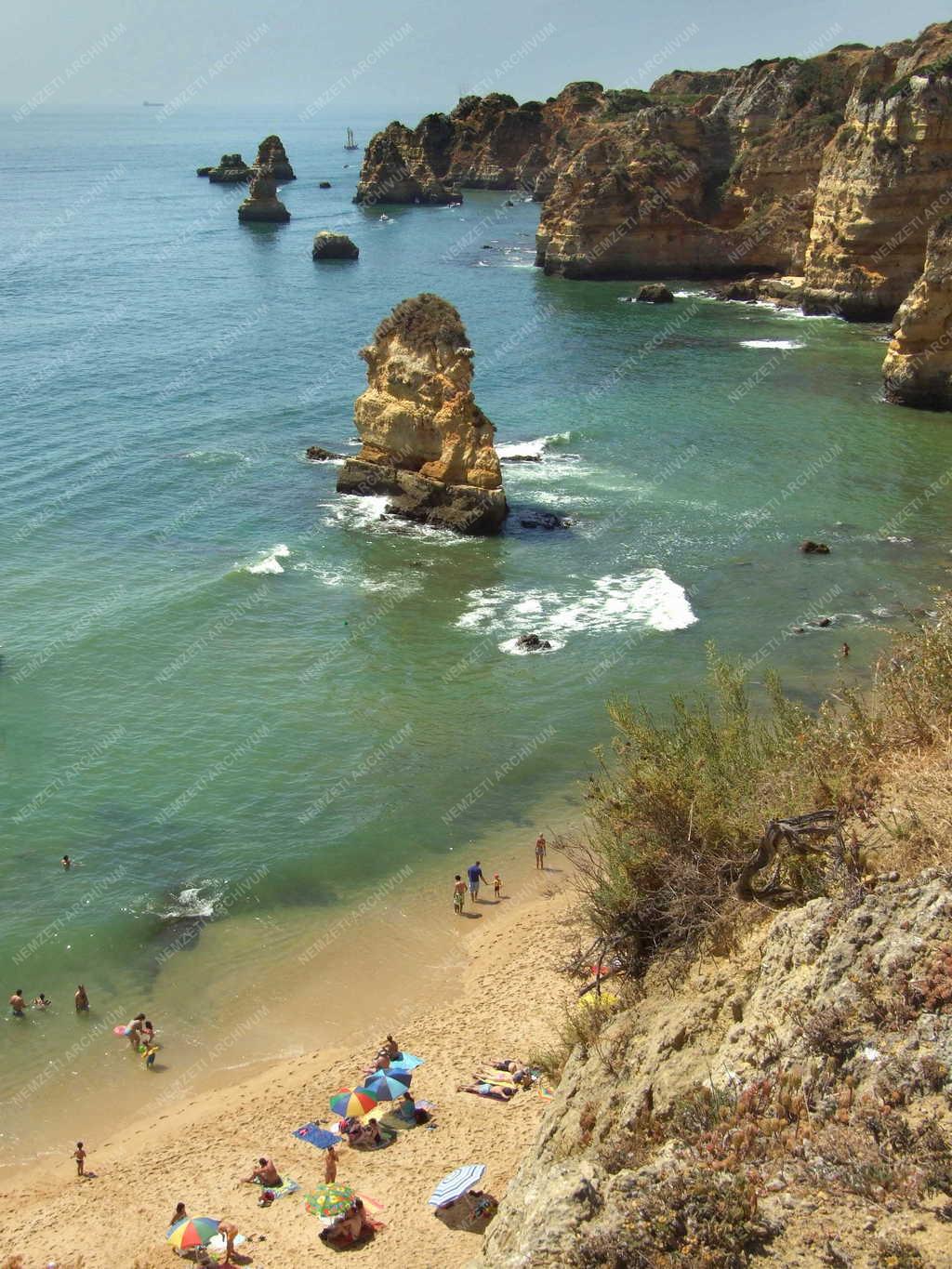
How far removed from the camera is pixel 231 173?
169 metres

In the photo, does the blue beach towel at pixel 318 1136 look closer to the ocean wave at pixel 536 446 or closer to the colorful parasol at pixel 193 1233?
the colorful parasol at pixel 193 1233

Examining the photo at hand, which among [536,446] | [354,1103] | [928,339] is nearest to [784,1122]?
[354,1103]

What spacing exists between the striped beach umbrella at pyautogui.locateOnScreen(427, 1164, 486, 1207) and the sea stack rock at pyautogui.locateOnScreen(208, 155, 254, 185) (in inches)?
6748

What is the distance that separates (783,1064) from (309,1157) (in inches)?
471

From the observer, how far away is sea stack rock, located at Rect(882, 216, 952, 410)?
166 ft

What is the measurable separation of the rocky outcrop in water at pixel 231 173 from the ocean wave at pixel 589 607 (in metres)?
149

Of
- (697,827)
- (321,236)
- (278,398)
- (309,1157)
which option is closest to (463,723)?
(309,1157)

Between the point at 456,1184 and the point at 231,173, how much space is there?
571ft

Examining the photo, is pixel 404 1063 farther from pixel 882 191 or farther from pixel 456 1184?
pixel 882 191

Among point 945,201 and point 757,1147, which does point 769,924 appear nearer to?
point 757,1147

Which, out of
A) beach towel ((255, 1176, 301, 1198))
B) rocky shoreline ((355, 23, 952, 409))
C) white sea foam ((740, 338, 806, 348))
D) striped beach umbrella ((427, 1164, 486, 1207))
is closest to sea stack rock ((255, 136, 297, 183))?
rocky shoreline ((355, 23, 952, 409))

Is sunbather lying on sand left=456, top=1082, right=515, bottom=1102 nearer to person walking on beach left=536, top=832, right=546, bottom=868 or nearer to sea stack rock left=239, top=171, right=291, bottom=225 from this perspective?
person walking on beach left=536, top=832, right=546, bottom=868

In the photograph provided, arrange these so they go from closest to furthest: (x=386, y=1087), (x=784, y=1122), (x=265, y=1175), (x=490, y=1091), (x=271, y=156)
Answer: (x=784, y=1122) → (x=265, y=1175) → (x=386, y=1087) → (x=490, y=1091) → (x=271, y=156)

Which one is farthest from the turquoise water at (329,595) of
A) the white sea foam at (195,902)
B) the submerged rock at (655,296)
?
the submerged rock at (655,296)
